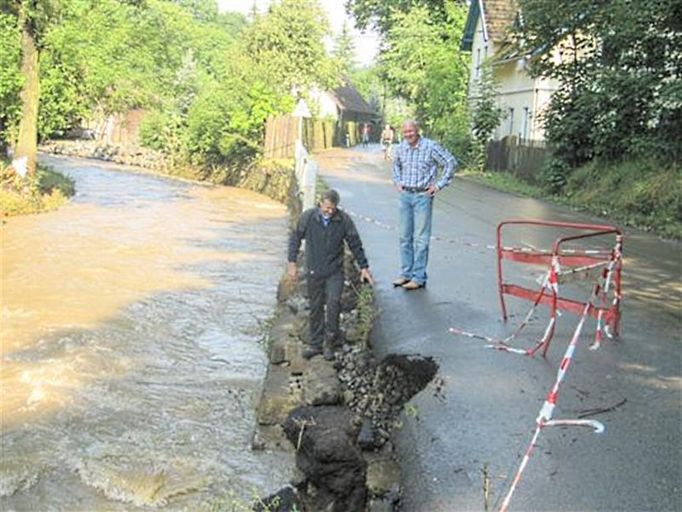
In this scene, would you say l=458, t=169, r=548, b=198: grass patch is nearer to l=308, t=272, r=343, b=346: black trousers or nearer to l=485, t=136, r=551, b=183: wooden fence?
l=485, t=136, r=551, b=183: wooden fence

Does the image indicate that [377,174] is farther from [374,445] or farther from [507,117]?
[374,445]

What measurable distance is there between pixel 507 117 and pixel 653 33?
738 inches

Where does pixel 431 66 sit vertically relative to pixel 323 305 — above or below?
above

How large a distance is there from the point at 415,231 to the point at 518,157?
22.4 m

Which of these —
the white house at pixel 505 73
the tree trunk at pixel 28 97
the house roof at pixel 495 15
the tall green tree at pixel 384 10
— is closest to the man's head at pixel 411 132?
the tree trunk at pixel 28 97

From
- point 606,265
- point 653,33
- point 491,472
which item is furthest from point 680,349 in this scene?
point 653,33

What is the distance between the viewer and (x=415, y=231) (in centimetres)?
962

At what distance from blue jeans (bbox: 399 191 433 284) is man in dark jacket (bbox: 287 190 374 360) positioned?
1.91 meters

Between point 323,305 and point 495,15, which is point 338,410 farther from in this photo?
point 495,15


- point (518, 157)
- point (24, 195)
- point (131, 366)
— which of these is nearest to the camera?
point (131, 366)

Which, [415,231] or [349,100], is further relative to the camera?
[349,100]

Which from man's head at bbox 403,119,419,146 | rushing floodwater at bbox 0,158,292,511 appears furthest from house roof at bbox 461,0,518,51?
man's head at bbox 403,119,419,146

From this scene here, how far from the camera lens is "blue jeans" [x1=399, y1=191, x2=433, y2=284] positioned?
952 centimetres

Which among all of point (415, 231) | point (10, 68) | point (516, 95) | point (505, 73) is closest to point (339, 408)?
point (415, 231)
